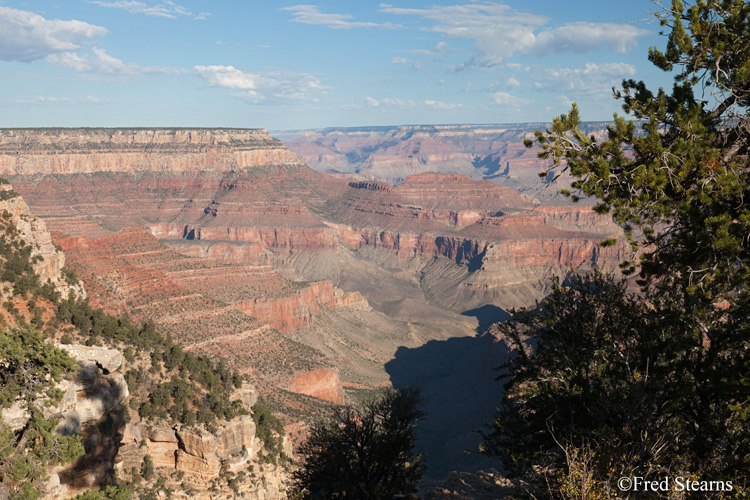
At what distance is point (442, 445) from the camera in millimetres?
72812

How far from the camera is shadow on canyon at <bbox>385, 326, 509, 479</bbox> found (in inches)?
2660

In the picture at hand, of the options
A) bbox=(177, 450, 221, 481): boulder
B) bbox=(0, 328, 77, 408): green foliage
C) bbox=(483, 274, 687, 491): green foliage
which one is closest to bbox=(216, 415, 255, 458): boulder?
bbox=(177, 450, 221, 481): boulder

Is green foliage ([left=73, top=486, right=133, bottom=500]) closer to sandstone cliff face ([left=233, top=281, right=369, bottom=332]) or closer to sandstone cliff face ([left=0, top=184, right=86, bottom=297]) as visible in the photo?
sandstone cliff face ([left=0, top=184, right=86, bottom=297])

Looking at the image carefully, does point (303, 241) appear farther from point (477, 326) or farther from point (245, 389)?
point (245, 389)

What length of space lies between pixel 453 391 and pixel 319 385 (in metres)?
34.9

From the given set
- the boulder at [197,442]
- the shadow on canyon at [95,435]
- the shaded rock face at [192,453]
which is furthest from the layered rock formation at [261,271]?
the shadow on canyon at [95,435]

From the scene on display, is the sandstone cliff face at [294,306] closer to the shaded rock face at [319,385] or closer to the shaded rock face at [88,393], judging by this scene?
the shaded rock face at [319,385]

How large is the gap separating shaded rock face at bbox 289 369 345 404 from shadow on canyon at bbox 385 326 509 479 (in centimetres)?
1232

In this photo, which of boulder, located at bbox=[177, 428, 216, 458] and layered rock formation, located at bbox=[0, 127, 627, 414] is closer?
boulder, located at bbox=[177, 428, 216, 458]

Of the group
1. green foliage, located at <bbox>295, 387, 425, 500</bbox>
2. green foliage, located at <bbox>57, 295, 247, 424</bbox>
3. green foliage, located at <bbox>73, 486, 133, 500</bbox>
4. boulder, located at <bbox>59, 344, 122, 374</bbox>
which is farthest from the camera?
green foliage, located at <bbox>57, 295, 247, 424</bbox>

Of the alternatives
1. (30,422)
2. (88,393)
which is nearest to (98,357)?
(88,393)

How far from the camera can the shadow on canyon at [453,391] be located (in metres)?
67.6

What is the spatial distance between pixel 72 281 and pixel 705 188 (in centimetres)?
4235

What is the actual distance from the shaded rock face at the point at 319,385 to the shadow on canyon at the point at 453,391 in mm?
12316
